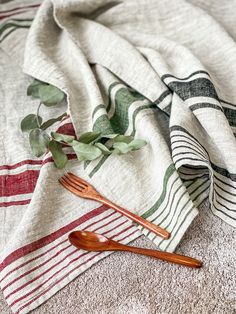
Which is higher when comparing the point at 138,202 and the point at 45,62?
the point at 45,62

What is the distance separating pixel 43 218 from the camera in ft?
2.21

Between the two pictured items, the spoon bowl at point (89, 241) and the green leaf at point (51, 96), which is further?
the green leaf at point (51, 96)

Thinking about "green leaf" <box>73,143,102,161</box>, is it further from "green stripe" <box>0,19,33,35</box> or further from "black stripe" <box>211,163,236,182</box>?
"green stripe" <box>0,19,33,35</box>

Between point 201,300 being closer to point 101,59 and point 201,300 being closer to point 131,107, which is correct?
point 131,107

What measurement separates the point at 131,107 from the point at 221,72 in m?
0.16

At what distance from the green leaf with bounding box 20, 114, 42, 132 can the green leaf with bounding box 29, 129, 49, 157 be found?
2 centimetres

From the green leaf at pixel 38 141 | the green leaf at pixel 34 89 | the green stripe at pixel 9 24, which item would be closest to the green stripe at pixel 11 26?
the green stripe at pixel 9 24

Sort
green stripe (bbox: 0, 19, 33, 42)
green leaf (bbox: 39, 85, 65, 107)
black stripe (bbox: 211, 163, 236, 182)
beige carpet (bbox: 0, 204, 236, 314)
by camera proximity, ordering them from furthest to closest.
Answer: green stripe (bbox: 0, 19, 33, 42) < green leaf (bbox: 39, 85, 65, 107) < black stripe (bbox: 211, 163, 236, 182) < beige carpet (bbox: 0, 204, 236, 314)

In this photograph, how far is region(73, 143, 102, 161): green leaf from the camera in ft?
2.33

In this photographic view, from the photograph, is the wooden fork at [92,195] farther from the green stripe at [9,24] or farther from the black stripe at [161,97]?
the green stripe at [9,24]

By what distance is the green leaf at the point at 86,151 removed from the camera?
71 centimetres

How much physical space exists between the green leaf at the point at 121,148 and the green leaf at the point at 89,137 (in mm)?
32

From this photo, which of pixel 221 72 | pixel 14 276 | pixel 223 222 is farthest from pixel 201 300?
pixel 221 72

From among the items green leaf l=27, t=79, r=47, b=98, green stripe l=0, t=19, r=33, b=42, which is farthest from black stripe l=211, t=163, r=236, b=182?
green stripe l=0, t=19, r=33, b=42
